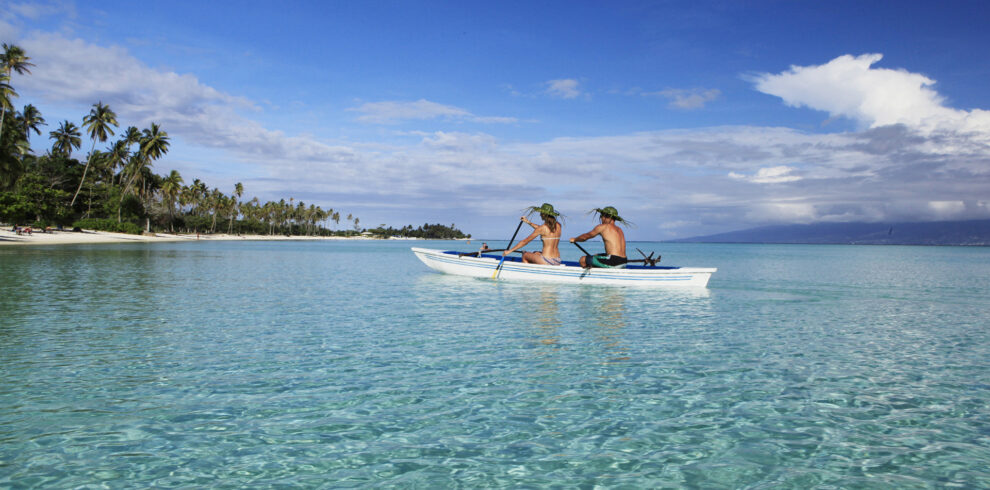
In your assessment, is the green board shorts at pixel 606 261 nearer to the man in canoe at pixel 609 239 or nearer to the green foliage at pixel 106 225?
the man in canoe at pixel 609 239

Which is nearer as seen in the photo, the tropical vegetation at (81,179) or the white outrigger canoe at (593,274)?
the white outrigger canoe at (593,274)

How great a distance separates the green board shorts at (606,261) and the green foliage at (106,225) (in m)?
89.7

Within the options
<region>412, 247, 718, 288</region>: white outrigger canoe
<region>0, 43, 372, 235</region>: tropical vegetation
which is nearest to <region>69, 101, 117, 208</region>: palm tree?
<region>0, 43, 372, 235</region>: tropical vegetation

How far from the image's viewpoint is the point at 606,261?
2225cm

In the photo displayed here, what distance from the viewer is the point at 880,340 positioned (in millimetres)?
11695

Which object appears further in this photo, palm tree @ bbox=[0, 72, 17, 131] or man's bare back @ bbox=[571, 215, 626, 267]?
palm tree @ bbox=[0, 72, 17, 131]

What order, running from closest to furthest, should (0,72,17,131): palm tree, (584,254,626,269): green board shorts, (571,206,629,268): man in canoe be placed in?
(571,206,629,268): man in canoe, (584,254,626,269): green board shorts, (0,72,17,131): palm tree

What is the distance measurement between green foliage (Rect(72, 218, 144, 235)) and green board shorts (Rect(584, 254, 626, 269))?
89.7m

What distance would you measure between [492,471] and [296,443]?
1.97 metres

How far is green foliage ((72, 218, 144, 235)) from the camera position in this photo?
279ft

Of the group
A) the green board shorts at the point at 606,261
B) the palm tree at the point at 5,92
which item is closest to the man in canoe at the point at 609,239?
the green board shorts at the point at 606,261

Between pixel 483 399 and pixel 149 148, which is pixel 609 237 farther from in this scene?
pixel 149 148

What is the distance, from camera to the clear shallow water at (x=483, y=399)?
484cm

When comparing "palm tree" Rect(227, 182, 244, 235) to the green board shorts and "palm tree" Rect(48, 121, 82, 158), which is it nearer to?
"palm tree" Rect(48, 121, 82, 158)
